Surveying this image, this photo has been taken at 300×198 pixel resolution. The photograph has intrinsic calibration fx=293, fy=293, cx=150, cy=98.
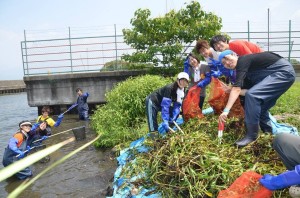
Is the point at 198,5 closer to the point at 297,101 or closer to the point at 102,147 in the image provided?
the point at 297,101

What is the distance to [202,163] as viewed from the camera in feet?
10.7

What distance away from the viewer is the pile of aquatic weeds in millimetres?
3090

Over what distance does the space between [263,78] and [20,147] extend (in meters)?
5.06

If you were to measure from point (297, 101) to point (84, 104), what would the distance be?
8185mm

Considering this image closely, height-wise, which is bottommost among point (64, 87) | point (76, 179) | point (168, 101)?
point (76, 179)

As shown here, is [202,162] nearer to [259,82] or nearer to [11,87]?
[259,82]

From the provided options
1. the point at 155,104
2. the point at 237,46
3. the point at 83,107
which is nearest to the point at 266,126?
the point at 237,46

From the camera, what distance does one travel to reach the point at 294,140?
2312 millimetres

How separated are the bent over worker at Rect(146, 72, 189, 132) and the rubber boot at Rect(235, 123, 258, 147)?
144cm

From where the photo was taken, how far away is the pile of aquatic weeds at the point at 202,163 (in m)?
3.09

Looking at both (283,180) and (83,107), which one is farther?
(83,107)

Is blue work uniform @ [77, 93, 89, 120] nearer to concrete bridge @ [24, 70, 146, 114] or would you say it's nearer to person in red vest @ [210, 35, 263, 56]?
concrete bridge @ [24, 70, 146, 114]

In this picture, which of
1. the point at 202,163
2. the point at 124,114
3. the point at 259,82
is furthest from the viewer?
the point at 124,114

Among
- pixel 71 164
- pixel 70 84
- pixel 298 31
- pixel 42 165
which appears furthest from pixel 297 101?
pixel 70 84
